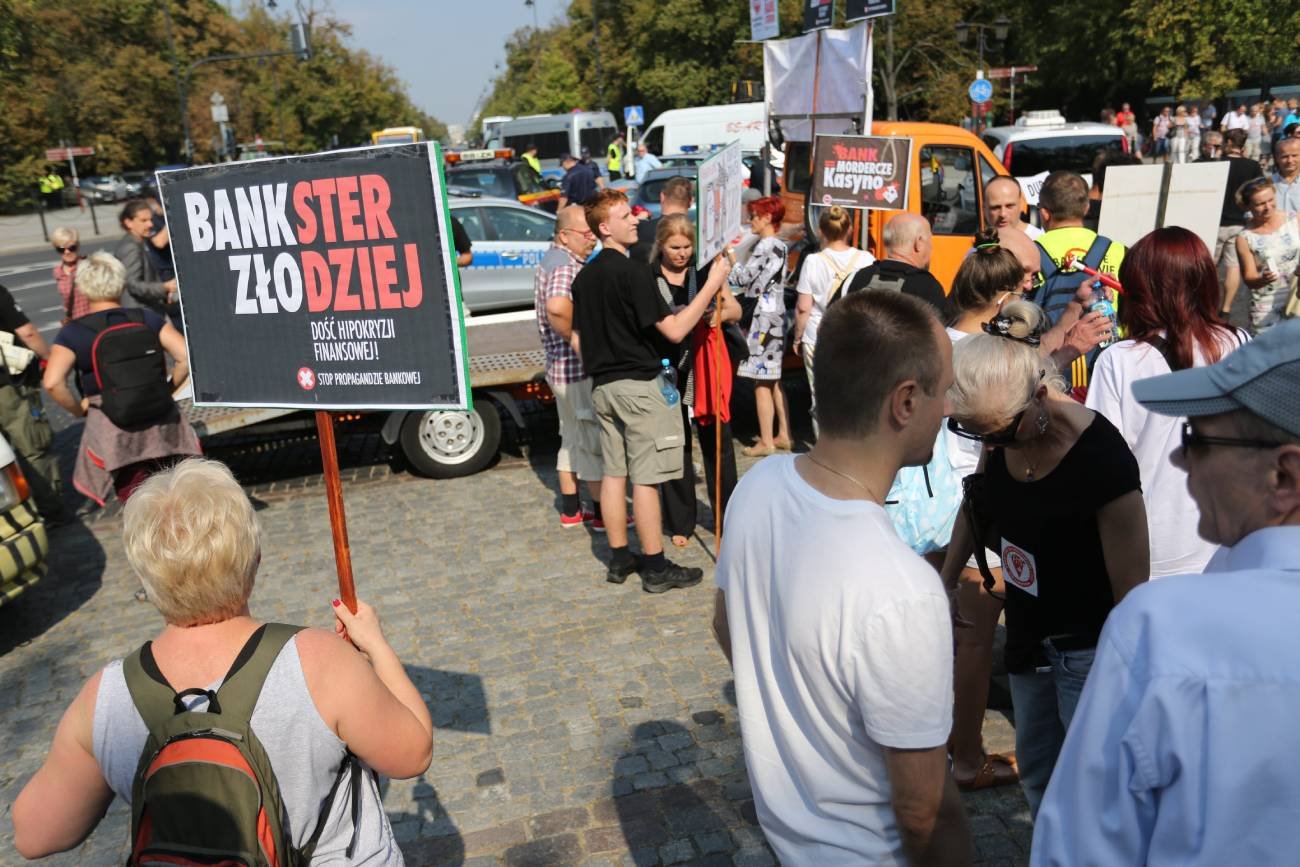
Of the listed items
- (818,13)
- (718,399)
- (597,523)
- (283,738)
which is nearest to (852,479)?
(283,738)

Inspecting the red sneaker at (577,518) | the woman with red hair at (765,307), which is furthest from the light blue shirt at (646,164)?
the red sneaker at (577,518)

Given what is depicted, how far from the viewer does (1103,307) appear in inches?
188

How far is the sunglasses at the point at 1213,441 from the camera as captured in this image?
142 cm

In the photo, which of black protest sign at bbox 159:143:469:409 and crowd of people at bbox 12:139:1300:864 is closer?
crowd of people at bbox 12:139:1300:864

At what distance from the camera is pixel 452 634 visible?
17.7 ft

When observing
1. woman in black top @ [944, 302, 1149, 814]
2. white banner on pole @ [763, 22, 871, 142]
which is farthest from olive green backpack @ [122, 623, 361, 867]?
white banner on pole @ [763, 22, 871, 142]

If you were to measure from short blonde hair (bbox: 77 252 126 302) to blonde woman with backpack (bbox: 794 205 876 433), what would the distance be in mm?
4156

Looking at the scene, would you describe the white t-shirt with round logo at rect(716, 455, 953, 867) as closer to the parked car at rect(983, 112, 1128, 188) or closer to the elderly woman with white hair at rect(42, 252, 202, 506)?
A: the elderly woman with white hair at rect(42, 252, 202, 506)

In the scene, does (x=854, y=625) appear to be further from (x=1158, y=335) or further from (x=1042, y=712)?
(x=1158, y=335)

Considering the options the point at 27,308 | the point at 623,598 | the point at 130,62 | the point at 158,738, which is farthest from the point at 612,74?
the point at 158,738

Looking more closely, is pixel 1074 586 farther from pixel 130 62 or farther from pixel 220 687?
pixel 130 62

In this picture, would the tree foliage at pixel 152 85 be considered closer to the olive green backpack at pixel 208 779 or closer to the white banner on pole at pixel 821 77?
the white banner on pole at pixel 821 77

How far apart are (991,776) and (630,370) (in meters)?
2.67

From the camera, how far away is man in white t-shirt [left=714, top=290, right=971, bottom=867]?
179 centimetres
